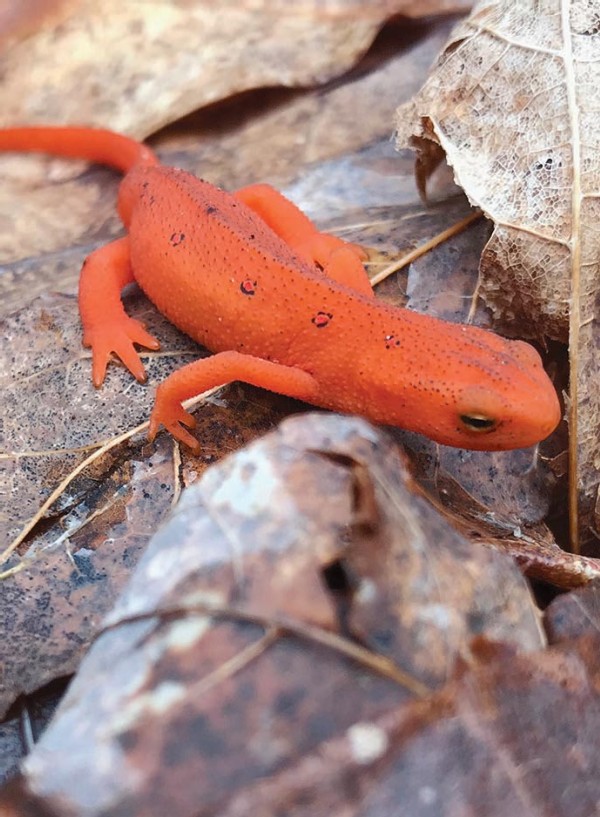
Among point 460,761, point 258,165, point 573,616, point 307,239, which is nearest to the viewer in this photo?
point 460,761

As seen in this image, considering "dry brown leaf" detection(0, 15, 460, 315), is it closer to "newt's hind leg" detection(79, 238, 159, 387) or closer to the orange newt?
"newt's hind leg" detection(79, 238, 159, 387)

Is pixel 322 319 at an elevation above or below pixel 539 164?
below

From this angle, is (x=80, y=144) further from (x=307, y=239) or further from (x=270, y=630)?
(x=270, y=630)

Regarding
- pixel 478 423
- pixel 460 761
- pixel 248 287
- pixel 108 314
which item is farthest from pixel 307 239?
pixel 460 761

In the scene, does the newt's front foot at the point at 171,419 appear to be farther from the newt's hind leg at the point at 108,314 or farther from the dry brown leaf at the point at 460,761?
the dry brown leaf at the point at 460,761

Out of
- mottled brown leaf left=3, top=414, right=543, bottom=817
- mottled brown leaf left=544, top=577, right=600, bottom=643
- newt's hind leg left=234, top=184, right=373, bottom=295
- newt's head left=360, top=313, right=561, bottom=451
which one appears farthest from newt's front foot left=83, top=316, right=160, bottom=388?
mottled brown leaf left=544, top=577, right=600, bottom=643

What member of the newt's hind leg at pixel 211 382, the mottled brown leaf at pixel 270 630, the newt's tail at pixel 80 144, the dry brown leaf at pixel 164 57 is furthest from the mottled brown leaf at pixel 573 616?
the dry brown leaf at pixel 164 57
